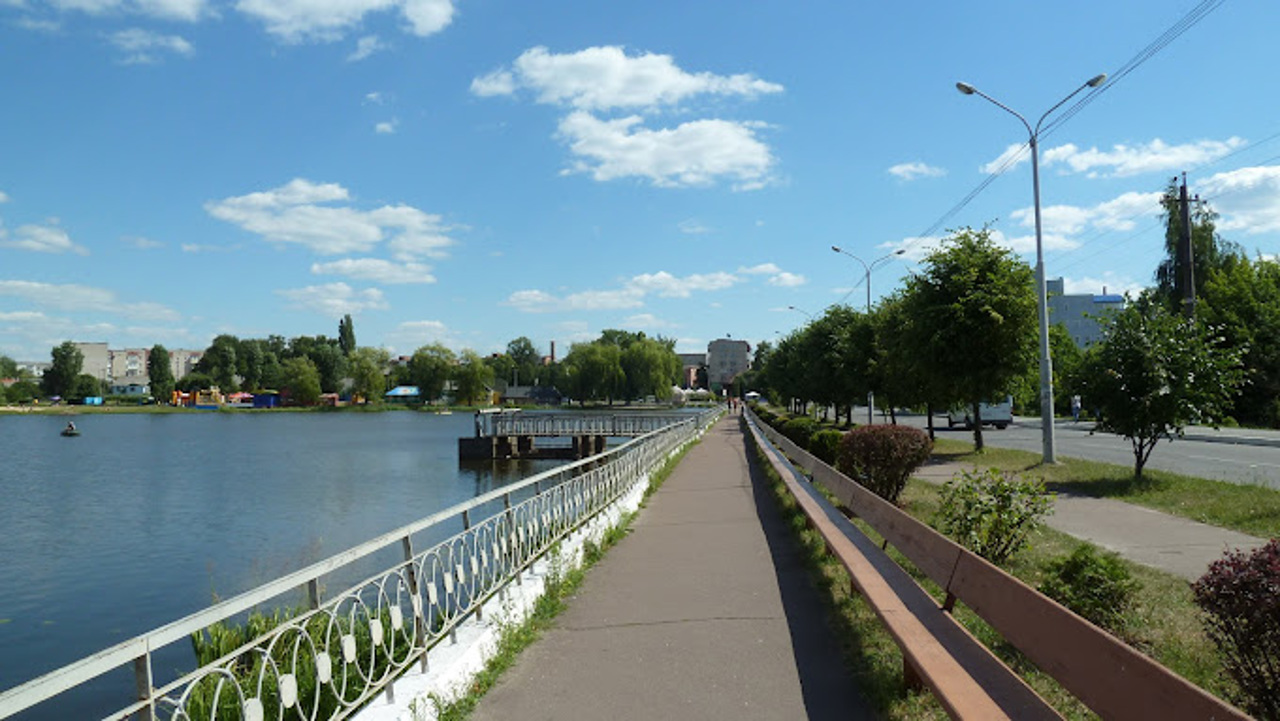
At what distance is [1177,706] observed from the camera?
9.48 feet

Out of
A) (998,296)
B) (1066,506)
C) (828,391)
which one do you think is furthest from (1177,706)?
(828,391)

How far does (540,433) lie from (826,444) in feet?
124

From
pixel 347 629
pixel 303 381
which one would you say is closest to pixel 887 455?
pixel 347 629

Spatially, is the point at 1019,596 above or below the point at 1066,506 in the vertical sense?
above

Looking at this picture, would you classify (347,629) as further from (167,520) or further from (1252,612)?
(167,520)

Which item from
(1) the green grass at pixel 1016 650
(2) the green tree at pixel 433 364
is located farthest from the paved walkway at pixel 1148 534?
(2) the green tree at pixel 433 364

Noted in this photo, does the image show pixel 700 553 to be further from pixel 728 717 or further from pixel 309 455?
pixel 309 455

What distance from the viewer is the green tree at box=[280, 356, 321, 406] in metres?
130

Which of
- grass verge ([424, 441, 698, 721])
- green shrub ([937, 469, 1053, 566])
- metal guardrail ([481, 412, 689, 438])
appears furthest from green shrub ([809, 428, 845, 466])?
metal guardrail ([481, 412, 689, 438])

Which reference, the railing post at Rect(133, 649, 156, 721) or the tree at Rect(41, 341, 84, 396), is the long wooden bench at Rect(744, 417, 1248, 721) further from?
the tree at Rect(41, 341, 84, 396)

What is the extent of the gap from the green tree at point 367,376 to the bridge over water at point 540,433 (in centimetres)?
7782

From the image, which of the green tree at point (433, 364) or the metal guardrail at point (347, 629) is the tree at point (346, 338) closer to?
the green tree at point (433, 364)

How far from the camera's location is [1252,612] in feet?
12.9

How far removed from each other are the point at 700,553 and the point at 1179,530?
6187 mm
